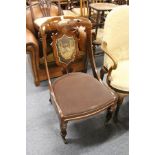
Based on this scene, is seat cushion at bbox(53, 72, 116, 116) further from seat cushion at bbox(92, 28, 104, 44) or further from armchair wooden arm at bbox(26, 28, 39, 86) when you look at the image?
seat cushion at bbox(92, 28, 104, 44)

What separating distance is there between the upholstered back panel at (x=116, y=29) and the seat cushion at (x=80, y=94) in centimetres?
37

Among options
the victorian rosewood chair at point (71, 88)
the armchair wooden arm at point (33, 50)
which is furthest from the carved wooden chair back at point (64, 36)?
the armchair wooden arm at point (33, 50)

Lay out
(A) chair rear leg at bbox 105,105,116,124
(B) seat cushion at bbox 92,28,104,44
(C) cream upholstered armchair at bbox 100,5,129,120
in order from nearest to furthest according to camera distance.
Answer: (A) chair rear leg at bbox 105,105,116,124
(C) cream upholstered armchair at bbox 100,5,129,120
(B) seat cushion at bbox 92,28,104,44

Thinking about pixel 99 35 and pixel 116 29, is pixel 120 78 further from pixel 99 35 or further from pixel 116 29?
pixel 99 35

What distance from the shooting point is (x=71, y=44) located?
6.12 ft

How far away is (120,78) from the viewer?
180 cm

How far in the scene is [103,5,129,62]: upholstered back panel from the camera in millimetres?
1935

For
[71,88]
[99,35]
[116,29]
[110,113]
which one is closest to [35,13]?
[99,35]

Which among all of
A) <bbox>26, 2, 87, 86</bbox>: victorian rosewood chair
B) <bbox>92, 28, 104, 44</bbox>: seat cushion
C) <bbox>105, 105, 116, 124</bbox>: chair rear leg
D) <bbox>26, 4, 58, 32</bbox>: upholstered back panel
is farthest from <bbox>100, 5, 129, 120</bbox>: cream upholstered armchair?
<bbox>26, 4, 58, 32</bbox>: upholstered back panel
